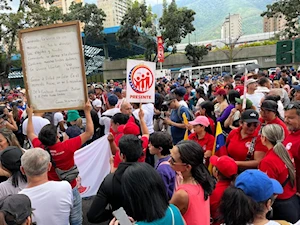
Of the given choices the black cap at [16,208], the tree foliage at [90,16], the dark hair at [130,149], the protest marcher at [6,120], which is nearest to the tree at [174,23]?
the tree foliage at [90,16]

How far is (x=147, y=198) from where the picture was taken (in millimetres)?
1764

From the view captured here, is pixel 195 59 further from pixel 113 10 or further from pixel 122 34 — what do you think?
pixel 113 10

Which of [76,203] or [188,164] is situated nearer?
[188,164]

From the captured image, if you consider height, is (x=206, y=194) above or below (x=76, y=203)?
above

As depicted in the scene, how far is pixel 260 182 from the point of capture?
6.21 feet

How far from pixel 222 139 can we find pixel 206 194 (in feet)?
5.34

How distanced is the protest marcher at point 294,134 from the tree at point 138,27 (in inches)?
1191

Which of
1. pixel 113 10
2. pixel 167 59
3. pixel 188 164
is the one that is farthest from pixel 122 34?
pixel 113 10

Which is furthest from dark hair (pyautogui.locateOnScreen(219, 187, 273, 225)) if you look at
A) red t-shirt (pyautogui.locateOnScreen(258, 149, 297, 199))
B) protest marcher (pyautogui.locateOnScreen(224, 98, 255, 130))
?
protest marcher (pyautogui.locateOnScreen(224, 98, 255, 130))

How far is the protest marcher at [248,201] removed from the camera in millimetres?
1782

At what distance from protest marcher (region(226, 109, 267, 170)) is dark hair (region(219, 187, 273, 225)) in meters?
1.44

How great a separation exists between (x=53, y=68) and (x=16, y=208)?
2024 mm

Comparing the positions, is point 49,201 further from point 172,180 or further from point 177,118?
point 177,118

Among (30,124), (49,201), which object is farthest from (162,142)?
(30,124)
